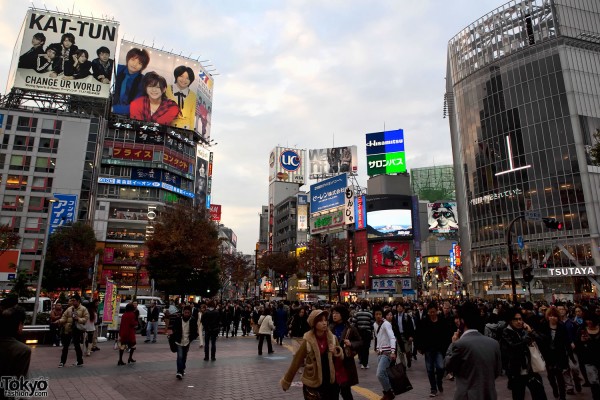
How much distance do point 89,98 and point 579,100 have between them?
7453cm

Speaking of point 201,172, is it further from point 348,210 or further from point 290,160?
point 290,160

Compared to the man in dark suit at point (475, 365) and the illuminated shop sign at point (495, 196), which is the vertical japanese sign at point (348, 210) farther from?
the man in dark suit at point (475, 365)

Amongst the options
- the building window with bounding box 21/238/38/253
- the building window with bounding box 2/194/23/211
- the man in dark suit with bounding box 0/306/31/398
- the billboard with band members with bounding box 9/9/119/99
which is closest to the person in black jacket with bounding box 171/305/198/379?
the man in dark suit with bounding box 0/306/31/398

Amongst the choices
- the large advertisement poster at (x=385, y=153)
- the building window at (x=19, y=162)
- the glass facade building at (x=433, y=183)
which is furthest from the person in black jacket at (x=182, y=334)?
the glass facade building at (x=433, y=183)

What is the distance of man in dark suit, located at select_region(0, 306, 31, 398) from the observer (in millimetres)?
3711

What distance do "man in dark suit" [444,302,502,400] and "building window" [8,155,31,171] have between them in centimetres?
6907

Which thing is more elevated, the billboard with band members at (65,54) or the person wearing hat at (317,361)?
the billboard with band members at (65,54)

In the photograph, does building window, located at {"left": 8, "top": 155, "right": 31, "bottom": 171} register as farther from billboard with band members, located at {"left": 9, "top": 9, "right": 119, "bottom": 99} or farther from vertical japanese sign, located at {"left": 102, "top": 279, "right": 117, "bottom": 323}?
vertical japanese sign, located at {"left": 102, "top": 279, "right": 117, "bottom": 323}

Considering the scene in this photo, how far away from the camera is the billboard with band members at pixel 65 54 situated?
6084 cm

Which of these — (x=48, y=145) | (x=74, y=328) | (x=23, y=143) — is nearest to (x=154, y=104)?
(x=48, y=145)

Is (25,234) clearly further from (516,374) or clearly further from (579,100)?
(579,100)

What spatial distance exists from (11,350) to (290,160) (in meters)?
114

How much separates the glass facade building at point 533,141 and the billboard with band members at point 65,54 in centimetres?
6045

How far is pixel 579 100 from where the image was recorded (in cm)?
5631
